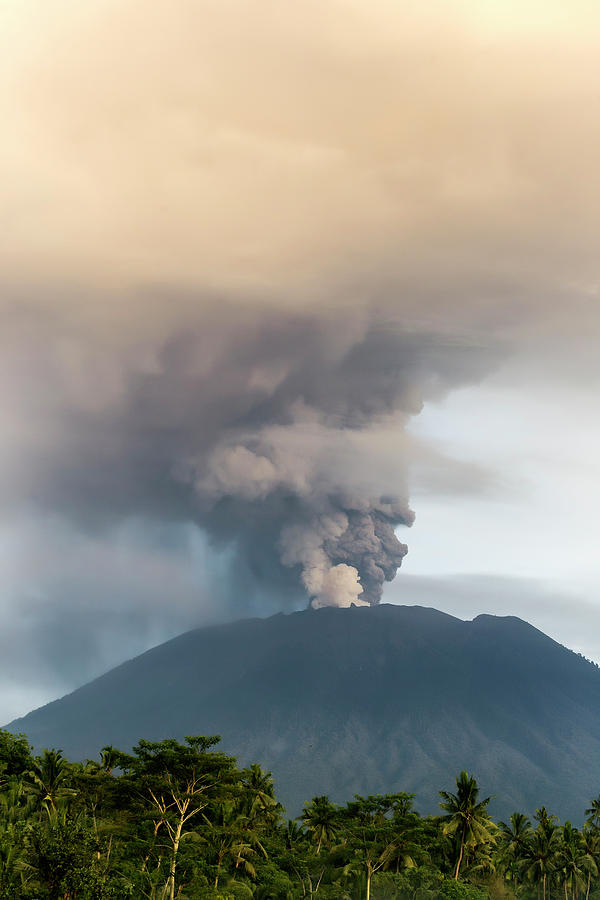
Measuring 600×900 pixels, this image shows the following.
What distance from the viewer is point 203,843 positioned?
162ft

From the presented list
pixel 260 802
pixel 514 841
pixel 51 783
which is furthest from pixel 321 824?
pixel 51 783

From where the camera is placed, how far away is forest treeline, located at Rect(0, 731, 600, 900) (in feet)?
107

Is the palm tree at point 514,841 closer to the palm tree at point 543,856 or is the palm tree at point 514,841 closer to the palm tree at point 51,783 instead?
the palm tree at point 543,856

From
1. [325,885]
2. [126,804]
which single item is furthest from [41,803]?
[325,885]

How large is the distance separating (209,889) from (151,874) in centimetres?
368

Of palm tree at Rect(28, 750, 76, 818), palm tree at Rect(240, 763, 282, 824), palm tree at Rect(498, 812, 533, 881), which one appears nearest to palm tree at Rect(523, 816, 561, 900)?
palm tree at Rect(498, 812, 533, 881)

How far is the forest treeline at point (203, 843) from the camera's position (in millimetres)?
32469

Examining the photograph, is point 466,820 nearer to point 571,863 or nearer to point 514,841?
point 571,863

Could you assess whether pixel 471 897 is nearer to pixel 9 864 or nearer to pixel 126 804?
pixel 126 804

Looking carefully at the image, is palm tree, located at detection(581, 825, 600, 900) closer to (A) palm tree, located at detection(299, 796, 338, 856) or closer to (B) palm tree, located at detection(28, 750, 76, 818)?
(A) palm tree, located at detection(299, 796, 338, 856)

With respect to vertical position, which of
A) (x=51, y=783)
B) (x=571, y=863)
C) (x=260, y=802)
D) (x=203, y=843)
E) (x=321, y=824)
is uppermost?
(x=51, y=783)

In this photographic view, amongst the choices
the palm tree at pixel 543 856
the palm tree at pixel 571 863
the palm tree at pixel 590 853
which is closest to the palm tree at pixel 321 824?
the palm tree at pixel 543 856

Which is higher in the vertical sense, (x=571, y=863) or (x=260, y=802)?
(x=260, y=802)

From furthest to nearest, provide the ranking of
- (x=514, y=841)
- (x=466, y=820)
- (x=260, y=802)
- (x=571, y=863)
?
(x=514, y=841) < (x=260, y=802) < (x=571, y=863) < (x=466, y=820)
